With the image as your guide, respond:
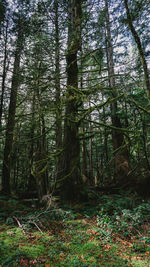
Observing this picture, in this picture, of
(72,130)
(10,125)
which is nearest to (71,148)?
(72,130)

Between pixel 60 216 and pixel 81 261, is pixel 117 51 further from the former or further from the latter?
pixel 81 261

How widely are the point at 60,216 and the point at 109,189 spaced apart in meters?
4.40

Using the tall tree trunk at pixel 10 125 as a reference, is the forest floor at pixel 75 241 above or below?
below

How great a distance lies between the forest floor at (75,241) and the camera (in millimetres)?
2873

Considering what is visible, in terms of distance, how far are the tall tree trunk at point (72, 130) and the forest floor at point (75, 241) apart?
1142 millimetres

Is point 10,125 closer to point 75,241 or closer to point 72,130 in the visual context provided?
point 72,130

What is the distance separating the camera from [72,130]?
22.4 ft

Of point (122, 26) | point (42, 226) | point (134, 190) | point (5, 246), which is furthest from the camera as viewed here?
point (134, 190)

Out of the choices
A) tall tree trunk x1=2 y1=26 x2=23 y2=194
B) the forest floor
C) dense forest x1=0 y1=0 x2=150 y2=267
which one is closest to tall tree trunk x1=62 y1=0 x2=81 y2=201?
dense forest x1=0 y1=0 x2=150 y2=267

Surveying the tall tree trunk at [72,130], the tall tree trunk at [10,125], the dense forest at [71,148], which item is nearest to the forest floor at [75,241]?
the dense forest at [71,148]

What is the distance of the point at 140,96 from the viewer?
8469 millimetres

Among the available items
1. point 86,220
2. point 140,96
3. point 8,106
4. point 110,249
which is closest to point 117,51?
point 140,96

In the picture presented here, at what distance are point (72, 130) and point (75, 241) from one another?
4098 millimetres

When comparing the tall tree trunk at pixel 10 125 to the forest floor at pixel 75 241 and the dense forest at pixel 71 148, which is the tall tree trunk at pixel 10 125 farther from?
the forest floor at pixel 75 241
